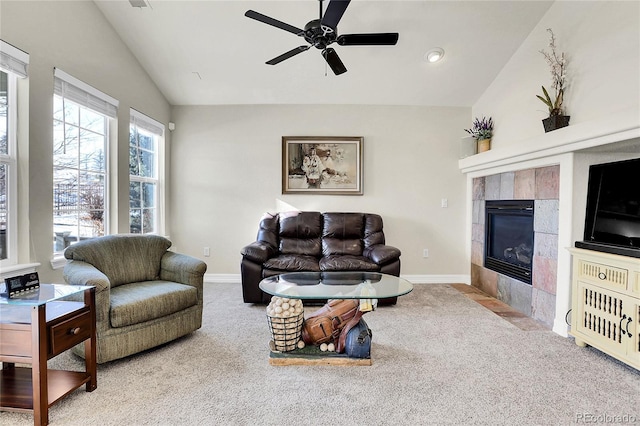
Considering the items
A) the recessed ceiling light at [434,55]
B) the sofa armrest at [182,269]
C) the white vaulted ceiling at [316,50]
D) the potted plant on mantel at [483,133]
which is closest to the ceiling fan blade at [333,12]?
the white vaulted ceiling at [316,50]

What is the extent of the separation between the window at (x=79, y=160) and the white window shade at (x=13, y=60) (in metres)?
0.28

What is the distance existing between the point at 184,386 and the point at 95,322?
65cm

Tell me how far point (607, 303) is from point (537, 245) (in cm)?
95

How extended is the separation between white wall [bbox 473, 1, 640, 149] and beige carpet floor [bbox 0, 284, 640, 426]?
5.73 feet

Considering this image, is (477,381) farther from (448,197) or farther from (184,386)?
(448,197)

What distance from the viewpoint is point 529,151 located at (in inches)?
118

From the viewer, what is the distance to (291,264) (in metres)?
3.44

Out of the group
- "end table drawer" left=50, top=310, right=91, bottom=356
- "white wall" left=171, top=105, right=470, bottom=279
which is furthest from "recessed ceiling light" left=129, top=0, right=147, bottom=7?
"end table drawer" left=50, top=310, right=91, bottom=356

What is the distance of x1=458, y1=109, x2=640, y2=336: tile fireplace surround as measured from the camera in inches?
93.3

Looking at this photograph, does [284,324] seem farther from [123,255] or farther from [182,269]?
[123,255]

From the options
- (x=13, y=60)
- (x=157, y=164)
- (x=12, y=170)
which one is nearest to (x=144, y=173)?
(x=157, y=164)

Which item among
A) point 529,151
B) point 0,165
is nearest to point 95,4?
point 0,165

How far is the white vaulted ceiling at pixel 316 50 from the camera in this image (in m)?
2.99

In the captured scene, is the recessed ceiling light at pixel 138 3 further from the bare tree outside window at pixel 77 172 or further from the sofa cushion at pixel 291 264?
the sofa cushion at pixel 291 264
